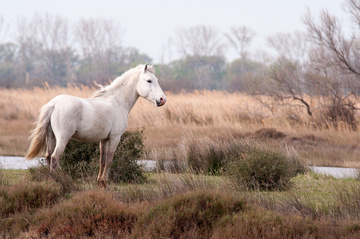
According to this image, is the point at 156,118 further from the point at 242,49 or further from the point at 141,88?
the point at 242,49

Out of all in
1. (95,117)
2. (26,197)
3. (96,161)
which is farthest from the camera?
(96,161)

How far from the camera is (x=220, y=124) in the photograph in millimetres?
20797

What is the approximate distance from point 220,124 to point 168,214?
14297mm

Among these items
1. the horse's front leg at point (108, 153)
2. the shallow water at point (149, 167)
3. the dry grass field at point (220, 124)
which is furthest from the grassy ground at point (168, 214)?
the dry grass field at point (220, 124)

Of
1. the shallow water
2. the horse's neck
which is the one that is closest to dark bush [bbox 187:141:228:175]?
the shallow water

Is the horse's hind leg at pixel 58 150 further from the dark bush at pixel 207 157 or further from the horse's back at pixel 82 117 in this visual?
the dark bush at pixel 207 157

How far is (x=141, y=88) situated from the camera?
8.69 meters

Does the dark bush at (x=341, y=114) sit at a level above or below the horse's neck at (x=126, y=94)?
below

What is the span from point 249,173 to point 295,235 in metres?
3.05

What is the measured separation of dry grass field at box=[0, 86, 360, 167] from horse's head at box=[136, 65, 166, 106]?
24.9ft

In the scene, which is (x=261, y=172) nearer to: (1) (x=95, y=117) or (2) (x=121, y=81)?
(2) (x=121, y=81)

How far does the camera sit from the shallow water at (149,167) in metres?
11.7

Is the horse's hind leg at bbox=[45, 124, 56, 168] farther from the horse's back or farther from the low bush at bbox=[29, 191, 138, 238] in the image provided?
the low bush at bbox=[29, 191, 138, 238]

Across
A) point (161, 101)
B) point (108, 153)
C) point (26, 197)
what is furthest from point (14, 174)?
point (161, 101)
